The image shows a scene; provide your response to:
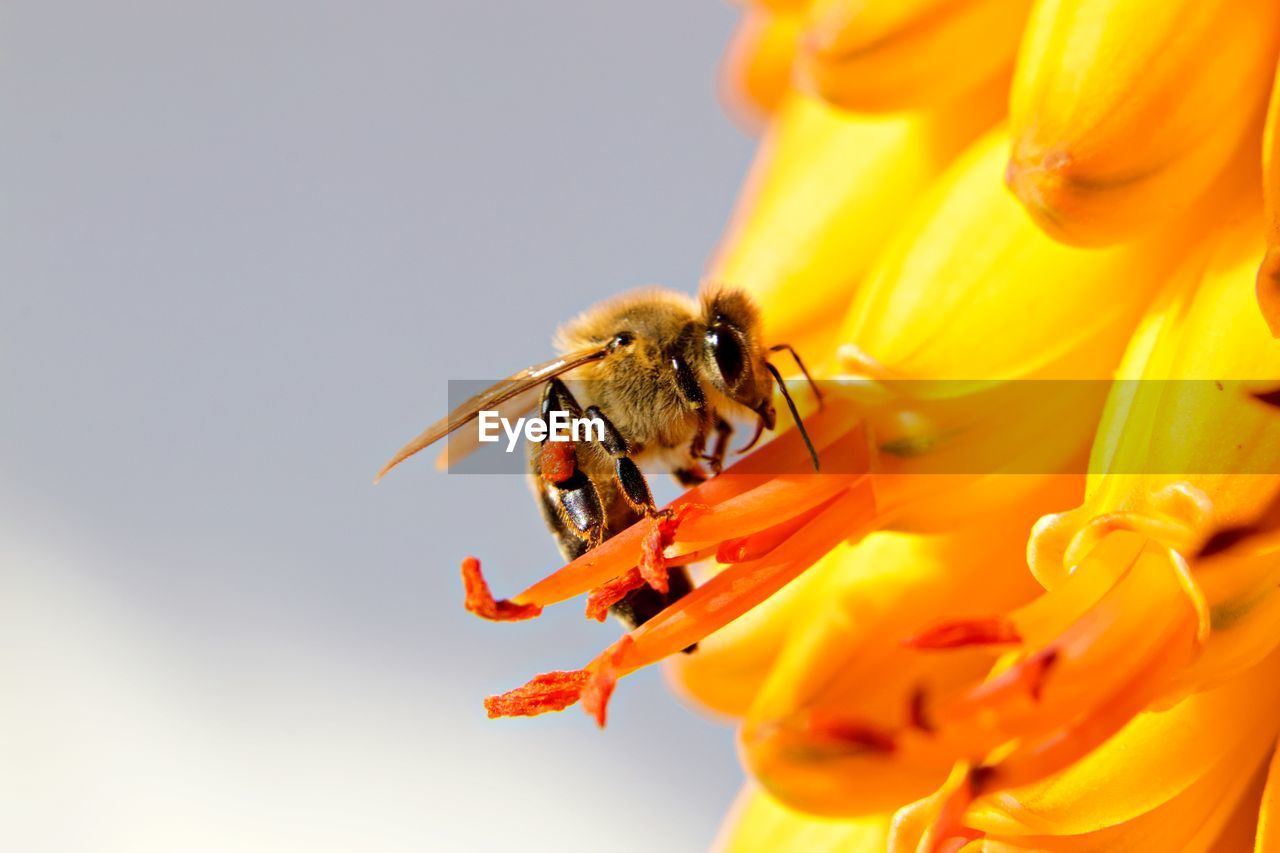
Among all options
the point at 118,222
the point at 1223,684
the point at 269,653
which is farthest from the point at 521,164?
the point at 1223,684

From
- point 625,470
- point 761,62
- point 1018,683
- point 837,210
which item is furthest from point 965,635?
point 761,62

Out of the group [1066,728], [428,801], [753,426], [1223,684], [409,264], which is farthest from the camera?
[409,264]

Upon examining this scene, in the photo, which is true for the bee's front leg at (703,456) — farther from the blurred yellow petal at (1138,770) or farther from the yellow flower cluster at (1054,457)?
the blurred yellow petal at (1138,770)

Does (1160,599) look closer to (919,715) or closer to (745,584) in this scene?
(919,715)

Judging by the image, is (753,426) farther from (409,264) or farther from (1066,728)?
(409,264)

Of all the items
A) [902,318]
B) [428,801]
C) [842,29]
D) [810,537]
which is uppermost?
[842,29]

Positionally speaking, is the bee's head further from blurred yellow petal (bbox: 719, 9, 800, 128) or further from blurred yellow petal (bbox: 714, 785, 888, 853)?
blurred yellow petal (bbox: 719, 9, 800, 128)

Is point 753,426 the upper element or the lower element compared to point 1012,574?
upper
